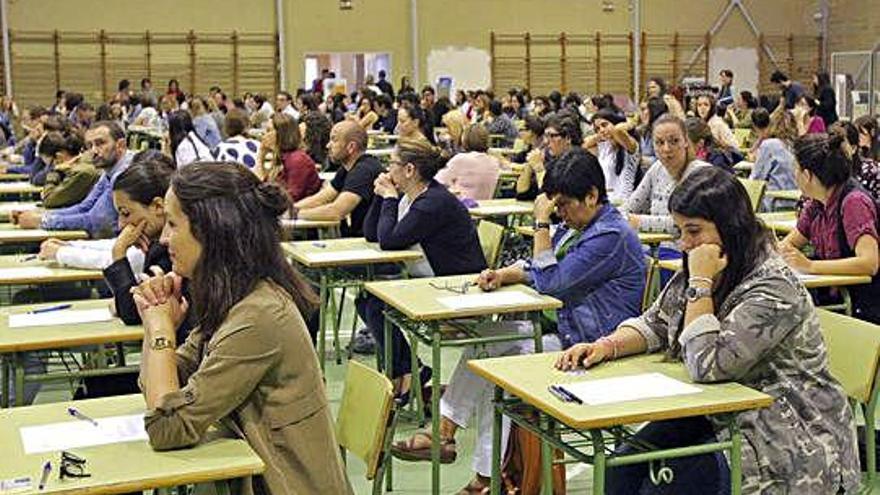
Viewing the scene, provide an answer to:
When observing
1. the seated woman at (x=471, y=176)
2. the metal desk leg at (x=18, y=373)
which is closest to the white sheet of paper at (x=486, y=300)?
the metal desk leg at (x=18, y=373)

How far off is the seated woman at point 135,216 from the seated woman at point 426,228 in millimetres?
1541

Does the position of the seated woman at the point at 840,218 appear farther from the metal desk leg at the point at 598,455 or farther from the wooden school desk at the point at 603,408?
the metal desk leg at the point at 598,455

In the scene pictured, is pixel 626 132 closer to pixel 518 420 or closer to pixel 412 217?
pixel 412 217

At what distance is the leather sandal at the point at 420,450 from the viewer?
4.61 metres

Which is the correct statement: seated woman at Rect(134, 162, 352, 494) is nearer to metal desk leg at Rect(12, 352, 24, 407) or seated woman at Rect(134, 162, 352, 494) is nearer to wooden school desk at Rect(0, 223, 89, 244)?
metal desk leg at Rect(12, 352, 24, 407)

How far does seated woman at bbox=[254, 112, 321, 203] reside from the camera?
7.26m

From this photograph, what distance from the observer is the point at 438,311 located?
415 cm

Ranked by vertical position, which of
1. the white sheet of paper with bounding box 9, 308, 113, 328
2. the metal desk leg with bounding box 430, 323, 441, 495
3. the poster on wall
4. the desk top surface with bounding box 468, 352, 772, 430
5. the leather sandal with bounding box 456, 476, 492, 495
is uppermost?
the poster on wall

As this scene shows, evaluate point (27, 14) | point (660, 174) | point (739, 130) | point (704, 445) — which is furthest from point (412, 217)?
point (27, 14)

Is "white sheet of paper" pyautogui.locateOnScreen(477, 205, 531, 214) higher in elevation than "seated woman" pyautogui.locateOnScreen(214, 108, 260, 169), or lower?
lower

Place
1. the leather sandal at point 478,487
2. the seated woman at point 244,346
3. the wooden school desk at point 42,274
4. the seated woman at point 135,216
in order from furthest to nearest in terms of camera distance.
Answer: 1. the wooden school desk at point 42,274
2. the leather sandal at point 478,487
3. the seated woman at point 135,216
4. the seated woman at point 244,346

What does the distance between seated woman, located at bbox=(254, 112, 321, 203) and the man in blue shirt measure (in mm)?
1220

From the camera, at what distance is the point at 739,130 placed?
14.2 m

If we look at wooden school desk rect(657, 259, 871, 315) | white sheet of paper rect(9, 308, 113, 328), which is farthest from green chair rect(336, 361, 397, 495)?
wooden school desk rect(657, 259, 871, 315)
